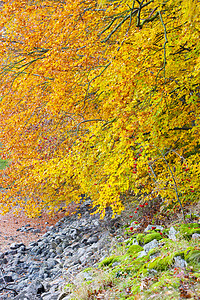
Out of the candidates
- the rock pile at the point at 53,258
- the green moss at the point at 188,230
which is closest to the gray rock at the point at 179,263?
the green moss at the point at 188,230

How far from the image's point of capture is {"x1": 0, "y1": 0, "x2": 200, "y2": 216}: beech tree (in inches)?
199

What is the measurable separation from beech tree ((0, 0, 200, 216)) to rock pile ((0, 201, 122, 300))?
152 cm

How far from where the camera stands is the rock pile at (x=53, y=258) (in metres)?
6.06

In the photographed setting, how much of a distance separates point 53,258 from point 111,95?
5445 mm

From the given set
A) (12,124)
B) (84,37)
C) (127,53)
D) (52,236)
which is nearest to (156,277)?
(127,53)

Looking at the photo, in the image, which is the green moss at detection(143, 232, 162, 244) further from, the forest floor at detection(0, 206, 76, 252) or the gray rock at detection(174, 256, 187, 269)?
the forest floor at detection(0, 206, 76, 252)

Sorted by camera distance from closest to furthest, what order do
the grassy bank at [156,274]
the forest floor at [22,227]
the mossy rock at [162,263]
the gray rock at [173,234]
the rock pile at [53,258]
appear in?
the grassy bank at [156,274] < the mossy rock at [162,263] < the gray rock at [173,234] < the rock pile at [53,258] < the forest floor at [22,227]

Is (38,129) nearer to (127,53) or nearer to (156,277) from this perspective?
(127,53)

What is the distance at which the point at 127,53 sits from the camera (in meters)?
5.01

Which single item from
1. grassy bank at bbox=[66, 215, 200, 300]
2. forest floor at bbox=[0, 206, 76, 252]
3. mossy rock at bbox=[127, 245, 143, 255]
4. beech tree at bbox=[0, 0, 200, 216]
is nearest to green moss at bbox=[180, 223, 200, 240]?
grassy bank at bbox=[66, 215, 200, 300]

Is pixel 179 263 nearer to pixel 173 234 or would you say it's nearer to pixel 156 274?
pixel 156 274

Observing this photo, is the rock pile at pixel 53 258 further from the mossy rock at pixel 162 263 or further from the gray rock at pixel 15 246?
the mossy rock at pixel 162 263

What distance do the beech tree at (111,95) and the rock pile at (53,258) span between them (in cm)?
152

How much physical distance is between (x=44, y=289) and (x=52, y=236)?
4.93 m
